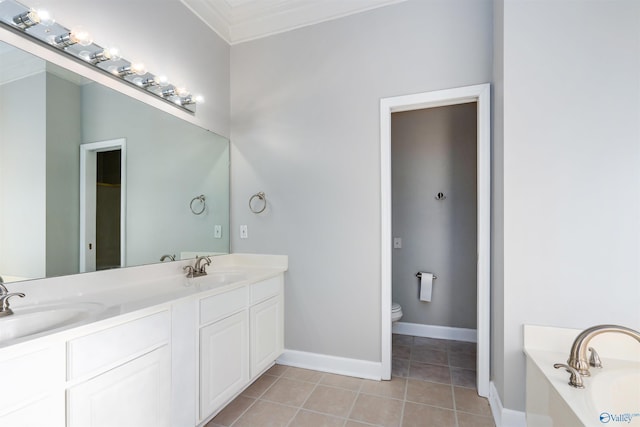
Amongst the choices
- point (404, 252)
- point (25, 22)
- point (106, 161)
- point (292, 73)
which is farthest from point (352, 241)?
point (25, 22)

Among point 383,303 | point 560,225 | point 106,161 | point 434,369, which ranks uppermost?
point 106,161

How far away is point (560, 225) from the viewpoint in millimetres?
1612

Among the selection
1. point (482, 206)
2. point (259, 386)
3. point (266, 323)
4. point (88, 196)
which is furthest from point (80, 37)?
point (482, 206)

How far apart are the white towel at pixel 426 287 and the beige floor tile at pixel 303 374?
1314 millimetres

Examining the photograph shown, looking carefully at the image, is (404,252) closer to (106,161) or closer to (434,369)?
(434,369)

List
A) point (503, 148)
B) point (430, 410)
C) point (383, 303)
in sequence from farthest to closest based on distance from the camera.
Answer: point (383, 303) < point (430, 410) < point (503, 148)

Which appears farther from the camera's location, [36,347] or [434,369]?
[434,369]

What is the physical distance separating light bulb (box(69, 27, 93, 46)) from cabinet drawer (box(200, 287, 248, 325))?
1.45 meters

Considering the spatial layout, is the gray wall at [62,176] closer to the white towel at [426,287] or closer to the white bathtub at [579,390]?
the white bathtub at [579,390]

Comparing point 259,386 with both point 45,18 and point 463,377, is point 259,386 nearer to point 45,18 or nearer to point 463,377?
point 463,377

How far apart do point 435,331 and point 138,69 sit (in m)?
3.31

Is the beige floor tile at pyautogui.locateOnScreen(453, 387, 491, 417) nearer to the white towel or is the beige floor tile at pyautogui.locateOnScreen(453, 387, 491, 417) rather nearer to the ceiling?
the white towel

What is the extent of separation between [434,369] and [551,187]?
162 cm

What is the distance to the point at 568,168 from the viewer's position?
5.26 ft
